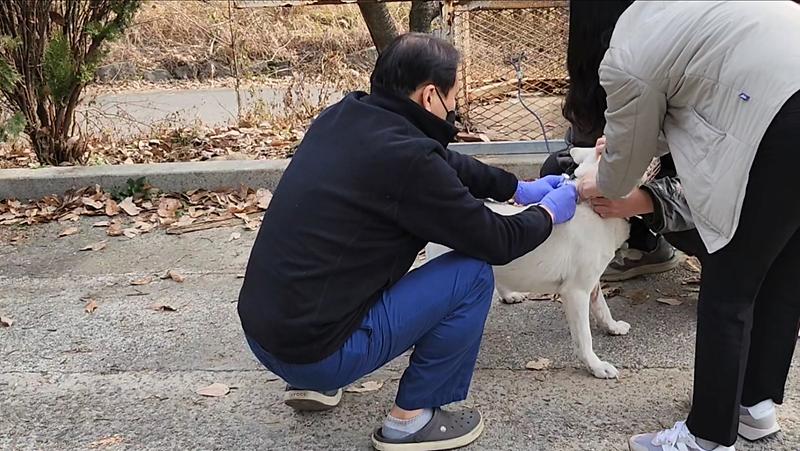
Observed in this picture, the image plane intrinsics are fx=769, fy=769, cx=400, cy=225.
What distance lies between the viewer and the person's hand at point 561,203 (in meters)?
2.78

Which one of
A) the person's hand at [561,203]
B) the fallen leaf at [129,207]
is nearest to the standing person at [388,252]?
the person's hand at [561,203]

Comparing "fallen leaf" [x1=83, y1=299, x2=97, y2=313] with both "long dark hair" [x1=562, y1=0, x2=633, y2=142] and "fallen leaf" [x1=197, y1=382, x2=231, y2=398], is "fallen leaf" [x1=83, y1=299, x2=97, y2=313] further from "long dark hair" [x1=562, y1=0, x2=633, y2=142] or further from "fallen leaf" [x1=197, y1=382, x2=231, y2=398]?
"long dark hair" [x1=562, y1=0, x2=633, y2=142]

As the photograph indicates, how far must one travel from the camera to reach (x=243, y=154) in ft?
20.0

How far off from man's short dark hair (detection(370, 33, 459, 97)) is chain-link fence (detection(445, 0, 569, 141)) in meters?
2.78

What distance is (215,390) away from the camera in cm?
308

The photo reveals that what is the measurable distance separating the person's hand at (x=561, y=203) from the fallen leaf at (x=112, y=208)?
10.9 feet

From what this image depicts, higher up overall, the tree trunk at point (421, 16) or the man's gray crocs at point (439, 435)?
the tree trunk at point (421, 16)

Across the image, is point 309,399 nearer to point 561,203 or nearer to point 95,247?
point 561,203

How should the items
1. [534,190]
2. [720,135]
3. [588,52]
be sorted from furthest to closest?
[534,190] < [588,52] < [720,135]

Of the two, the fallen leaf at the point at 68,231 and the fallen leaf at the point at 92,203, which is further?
the fallen leaf at the point at 92,203

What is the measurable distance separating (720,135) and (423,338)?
112cm

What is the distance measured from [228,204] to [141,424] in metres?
2.42

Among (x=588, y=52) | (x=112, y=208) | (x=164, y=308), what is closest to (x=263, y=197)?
(x=112, y=208)

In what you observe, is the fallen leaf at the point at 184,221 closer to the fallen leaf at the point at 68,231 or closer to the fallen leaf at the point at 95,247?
the fallen leaf at the point at 95,247
